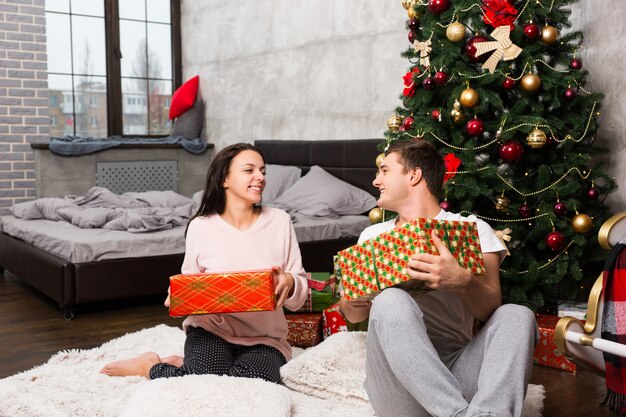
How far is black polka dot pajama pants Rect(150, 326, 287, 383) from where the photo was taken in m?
2.44

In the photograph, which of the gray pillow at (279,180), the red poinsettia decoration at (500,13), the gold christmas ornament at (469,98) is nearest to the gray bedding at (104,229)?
the gray pillow at (279,180)

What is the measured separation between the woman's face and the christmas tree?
1.18 metres

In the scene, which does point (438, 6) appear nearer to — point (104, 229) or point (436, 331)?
point (436, 331)

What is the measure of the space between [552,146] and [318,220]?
180 cm

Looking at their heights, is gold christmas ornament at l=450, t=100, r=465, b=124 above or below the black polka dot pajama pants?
above

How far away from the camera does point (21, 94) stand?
6.59m

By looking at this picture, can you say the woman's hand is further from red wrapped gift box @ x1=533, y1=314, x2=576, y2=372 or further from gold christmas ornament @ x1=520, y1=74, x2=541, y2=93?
gold christmas ornament @ x1=520, y1=74, x2=541, y2=93

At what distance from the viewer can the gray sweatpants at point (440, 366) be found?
1.78m

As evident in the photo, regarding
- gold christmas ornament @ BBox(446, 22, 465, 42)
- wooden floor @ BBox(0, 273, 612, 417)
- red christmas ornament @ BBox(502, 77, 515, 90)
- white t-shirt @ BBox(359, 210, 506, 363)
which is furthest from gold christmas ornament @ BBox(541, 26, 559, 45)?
white t-shirt @ BBox(359, 210, 506, 363)

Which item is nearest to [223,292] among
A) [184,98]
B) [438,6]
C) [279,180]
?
[438,6]

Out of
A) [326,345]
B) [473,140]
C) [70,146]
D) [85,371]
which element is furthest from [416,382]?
[70,146]

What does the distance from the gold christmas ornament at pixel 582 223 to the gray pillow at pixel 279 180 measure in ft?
8.78

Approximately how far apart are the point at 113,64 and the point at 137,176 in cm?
119

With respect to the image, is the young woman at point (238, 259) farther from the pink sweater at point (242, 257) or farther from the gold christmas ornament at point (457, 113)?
the gold christmas ornament at point (457, 113)
